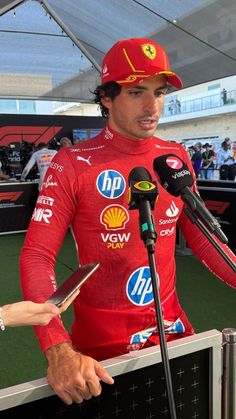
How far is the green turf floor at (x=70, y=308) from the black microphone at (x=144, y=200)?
7.66 ft

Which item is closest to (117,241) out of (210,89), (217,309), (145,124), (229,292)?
(145,124)

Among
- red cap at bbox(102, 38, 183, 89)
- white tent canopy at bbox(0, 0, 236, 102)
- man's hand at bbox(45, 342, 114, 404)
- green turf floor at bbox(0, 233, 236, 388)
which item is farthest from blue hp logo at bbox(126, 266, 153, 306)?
white tent canopy at bbox(0, 0, 236, 102)

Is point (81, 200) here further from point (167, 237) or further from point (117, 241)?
point (167, 237)

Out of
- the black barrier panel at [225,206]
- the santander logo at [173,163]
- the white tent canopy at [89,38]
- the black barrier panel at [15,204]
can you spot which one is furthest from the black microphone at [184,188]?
the black barrier panel at [15,204]

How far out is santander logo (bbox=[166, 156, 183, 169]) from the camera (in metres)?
1.01

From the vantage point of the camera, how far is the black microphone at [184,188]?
91 centimetres

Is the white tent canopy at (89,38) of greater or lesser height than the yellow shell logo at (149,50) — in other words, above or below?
above

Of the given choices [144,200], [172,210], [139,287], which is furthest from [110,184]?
[144,200]

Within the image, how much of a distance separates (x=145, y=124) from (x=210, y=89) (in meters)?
32.8

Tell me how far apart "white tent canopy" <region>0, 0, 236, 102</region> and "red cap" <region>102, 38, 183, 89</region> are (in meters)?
5.15

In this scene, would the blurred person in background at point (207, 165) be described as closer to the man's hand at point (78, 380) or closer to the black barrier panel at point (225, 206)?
the black barrier panel at point (225, 206)

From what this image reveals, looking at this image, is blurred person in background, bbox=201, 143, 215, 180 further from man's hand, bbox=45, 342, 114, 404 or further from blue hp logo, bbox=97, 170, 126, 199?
man's hand, bbox=45, 342, 114, 404

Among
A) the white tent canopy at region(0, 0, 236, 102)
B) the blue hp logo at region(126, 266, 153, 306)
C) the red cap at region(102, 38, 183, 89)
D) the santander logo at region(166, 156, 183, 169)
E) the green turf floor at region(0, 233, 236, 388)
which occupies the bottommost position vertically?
the green turf floor at region(0, 233, 236, 388)

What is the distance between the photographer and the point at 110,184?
1.31 metres
